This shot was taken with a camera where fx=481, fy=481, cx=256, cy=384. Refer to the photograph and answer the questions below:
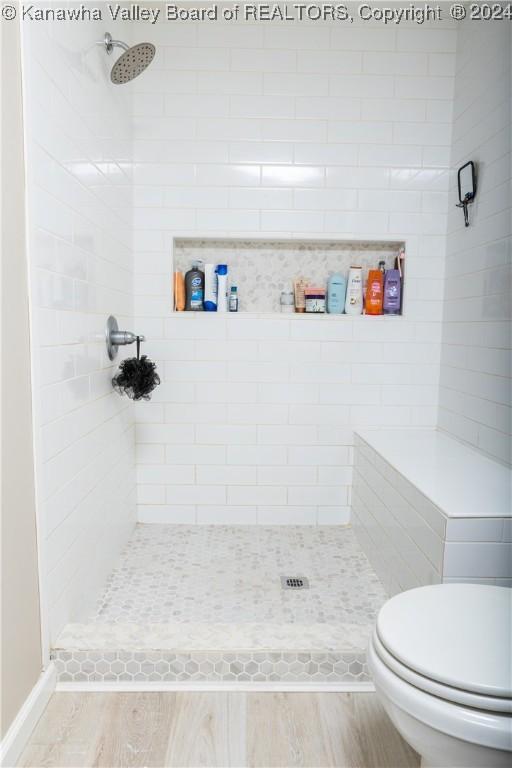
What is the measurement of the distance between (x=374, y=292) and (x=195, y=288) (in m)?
0.99

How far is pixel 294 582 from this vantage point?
2170 millimetres

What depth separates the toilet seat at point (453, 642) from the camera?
3.08 ft

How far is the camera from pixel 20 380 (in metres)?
1.33

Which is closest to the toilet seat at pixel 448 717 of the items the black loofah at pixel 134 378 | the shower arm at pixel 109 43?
the black loofah at pixel 134 378

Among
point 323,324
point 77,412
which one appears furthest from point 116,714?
point 323,324

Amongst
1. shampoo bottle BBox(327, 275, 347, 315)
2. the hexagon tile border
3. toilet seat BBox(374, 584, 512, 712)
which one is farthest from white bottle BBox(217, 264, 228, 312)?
toilet seat BBox(374, 584, 512, 712)

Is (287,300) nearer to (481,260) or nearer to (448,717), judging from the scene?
(481,260)

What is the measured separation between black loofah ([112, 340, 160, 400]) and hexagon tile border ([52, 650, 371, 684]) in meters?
1.07

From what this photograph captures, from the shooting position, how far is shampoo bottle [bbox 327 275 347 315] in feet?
8.78

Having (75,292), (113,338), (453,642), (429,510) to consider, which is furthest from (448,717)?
(113,338)

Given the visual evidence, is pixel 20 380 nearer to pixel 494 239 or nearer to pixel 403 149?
pixel 494 239

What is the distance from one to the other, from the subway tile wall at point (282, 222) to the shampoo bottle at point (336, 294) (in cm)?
7

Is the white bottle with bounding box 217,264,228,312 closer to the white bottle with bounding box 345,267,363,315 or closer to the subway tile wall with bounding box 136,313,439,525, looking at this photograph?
the subway tile wall with bounding box 136,313,439,525

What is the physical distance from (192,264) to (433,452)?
5.32 ft
